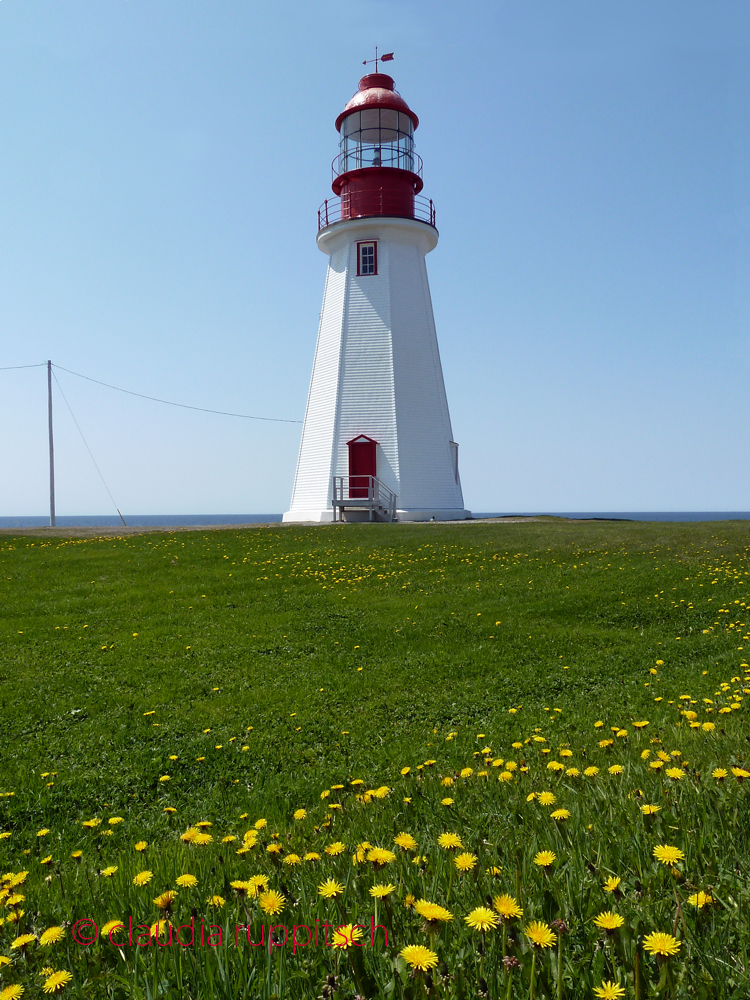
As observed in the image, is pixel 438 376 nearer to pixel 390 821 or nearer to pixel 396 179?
pixel 396 179

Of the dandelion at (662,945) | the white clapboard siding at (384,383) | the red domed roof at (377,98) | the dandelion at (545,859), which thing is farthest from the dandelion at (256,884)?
the red domed roof at (377,98)

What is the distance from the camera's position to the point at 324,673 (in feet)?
30.6

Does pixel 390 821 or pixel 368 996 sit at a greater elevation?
pixel 368 996

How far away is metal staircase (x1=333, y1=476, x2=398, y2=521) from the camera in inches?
1176

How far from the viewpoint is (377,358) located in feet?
101

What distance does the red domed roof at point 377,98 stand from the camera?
3300 centimetres

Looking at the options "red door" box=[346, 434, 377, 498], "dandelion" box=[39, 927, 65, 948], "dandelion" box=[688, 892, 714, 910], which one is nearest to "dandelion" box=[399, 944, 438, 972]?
"dandelion" box=[688, 892, 714, 910]

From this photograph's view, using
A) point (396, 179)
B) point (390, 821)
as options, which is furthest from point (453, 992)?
point (396, 179)

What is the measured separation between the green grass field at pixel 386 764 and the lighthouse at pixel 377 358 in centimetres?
1293

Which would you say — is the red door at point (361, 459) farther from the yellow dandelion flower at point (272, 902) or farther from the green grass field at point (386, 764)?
the yellow dandelion flower at point (272, 902)

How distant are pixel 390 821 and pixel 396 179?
33.4 m

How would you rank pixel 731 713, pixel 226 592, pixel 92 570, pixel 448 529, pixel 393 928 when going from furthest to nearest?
pixel 448 529 < pixel 92 570 < pixel 226 592 < pixel 731 713 < pixel 393 928

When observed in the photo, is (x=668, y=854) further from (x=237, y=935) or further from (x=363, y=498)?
(x=363, y=498)

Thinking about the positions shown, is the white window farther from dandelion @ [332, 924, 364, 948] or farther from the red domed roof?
dandelion @ [332, 924, 364, 948]
